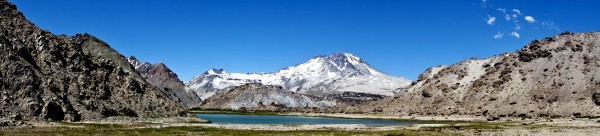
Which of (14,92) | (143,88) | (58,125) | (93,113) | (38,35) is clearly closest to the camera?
(58,125)

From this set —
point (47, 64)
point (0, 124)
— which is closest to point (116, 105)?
point (47, 64)

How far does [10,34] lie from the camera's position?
356 feet

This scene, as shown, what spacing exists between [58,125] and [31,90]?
15425mm

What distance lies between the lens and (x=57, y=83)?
107750 millimetres

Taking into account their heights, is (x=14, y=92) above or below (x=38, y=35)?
below

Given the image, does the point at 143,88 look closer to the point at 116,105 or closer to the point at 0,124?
the point at 116,105

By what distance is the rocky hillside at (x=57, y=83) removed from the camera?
96312 millimetres

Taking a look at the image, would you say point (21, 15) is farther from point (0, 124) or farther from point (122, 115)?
point (0, 124)

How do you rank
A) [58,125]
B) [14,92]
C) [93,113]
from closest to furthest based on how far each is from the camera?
1. [58,125]
2. [14,92]
3. [93,113]

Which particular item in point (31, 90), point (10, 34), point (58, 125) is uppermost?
point (10, 34)

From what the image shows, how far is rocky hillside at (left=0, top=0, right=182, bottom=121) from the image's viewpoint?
96312mm

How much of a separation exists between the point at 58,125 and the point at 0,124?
11.2 meters

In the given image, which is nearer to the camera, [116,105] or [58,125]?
[58,125]

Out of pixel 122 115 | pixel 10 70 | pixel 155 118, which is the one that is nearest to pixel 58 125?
pixel 10 70
